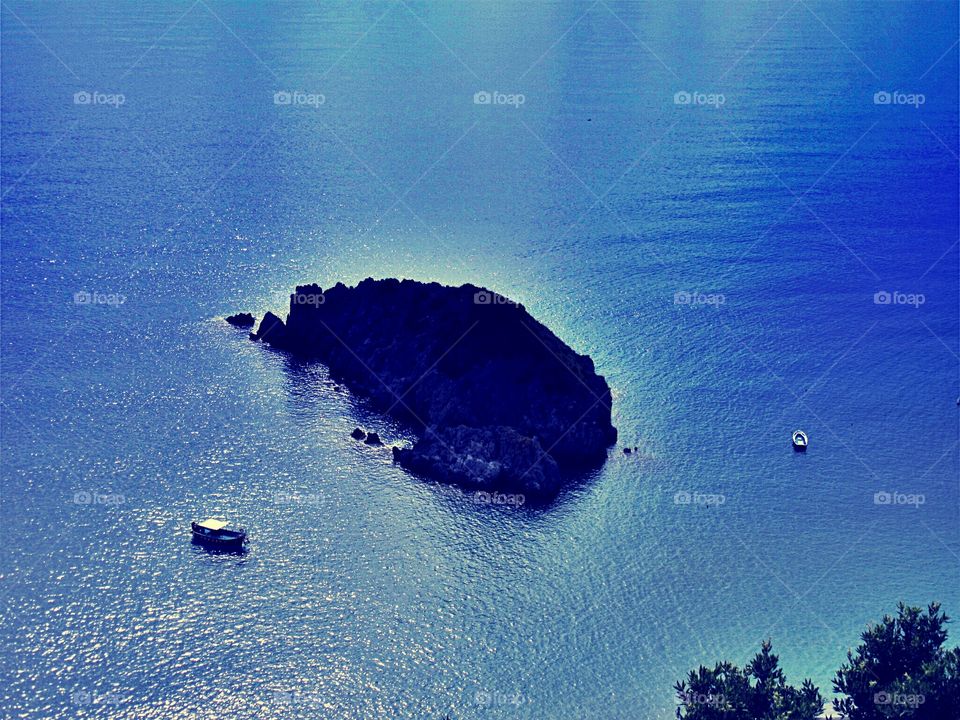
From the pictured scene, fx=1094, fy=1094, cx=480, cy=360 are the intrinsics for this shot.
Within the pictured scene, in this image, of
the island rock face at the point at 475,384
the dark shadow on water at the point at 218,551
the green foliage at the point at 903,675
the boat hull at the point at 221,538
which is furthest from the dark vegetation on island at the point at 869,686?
the boat hull at the point at 221,538

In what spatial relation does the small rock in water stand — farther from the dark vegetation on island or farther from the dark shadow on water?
the dark vegetation on island

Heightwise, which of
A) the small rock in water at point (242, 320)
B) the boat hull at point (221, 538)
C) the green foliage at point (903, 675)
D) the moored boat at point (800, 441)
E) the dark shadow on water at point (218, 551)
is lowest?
the dark shadow on water at point (218, 551)

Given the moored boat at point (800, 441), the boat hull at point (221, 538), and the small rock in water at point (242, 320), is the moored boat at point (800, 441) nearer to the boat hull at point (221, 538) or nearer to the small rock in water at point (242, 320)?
the boat hull at point (221, 538)

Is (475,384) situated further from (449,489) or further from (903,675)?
(903,675)

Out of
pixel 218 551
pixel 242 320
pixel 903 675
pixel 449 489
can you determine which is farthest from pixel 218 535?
pixel 903 675

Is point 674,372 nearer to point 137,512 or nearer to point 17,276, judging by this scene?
point 137,512
